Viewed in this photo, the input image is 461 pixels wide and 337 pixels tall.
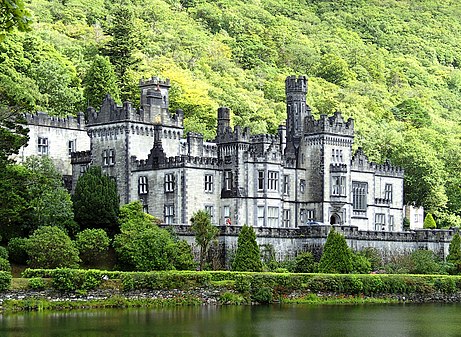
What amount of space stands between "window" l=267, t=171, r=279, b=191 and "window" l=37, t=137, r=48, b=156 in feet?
54.6

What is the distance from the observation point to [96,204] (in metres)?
78.2

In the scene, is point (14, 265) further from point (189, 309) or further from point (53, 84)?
point (53, 84)

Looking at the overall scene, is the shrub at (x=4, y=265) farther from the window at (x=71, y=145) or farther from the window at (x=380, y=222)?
the window at (x=380, y=222)

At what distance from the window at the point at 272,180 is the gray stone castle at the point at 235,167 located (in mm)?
96

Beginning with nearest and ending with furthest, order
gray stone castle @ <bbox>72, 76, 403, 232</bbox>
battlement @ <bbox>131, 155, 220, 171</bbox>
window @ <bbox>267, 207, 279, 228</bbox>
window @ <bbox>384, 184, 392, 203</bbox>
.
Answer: battlement @ <bbox>131, 155, 220, 171</bbox> → gray stone castle @ <bbox>72, 76, 403, 232</bbox> → window @ <bbox>267, 207, 279, 228</bbox> → window @ <bbox>384, 184, 392, 203</bbox>

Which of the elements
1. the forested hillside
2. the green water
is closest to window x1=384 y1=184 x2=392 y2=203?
the forested hillside

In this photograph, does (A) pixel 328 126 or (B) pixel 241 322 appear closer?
(B) pixel 241 322

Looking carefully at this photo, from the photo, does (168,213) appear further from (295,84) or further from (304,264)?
(295,84)

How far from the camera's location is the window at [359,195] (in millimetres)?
92562

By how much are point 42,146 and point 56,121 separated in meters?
2.57

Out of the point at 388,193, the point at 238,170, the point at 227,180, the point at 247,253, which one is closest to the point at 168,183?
the point at 227,180

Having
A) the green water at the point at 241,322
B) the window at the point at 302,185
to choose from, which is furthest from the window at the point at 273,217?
the green water at the point at 241,322

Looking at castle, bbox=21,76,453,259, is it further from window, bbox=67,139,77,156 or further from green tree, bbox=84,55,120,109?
green tree, bbox=84,55,120,109

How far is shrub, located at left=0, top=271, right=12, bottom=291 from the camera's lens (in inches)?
2549
